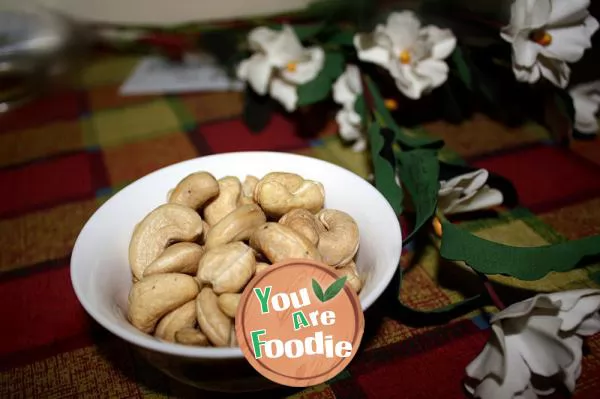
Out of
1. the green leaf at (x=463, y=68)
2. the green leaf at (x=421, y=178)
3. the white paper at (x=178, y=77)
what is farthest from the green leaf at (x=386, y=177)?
the white paper at (x=178, y=77)

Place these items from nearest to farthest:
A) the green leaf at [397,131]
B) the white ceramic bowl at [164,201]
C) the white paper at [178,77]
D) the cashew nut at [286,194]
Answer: the white ceramic bowl at [164,201], the cashew nut at [286,194], the green leaf at [397,131], the white paper at [178,77]

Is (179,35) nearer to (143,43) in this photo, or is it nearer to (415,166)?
(143,43)

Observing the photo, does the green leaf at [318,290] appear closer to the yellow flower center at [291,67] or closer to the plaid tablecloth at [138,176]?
the plaid tablecloth at [138,176]

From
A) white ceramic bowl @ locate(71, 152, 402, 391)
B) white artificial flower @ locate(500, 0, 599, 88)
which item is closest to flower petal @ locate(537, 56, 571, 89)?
white artificial flower @ locate(500, 0, 599, 88)

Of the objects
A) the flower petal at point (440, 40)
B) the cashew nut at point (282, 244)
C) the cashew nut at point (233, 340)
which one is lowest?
the cashew nut at point (233, 340)

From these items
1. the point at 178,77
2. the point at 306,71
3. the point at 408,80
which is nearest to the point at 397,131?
the point at 408,80

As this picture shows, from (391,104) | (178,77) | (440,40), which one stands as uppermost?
(440,40)

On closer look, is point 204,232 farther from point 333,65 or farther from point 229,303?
point 333,65
